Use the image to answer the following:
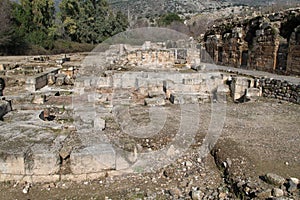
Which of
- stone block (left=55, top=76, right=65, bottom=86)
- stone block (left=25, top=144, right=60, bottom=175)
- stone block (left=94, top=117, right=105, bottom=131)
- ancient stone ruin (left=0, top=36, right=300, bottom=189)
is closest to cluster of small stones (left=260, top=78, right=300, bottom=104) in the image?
ancient stone ruin (left=0, top=36, right=300, bottom=189)

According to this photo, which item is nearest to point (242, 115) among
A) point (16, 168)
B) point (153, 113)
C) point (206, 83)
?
point (153, 113)

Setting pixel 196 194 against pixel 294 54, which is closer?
pixel 196 194

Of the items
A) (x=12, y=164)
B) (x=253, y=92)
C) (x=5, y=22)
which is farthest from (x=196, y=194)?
(x=5, y=22)

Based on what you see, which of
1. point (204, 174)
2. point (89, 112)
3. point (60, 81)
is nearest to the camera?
point (204, 174)

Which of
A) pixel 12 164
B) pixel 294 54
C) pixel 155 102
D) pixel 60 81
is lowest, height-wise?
pixel 12 164

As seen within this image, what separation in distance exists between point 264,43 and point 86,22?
3043cm

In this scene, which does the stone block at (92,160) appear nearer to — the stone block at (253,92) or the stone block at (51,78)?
the stone block at (253,92)

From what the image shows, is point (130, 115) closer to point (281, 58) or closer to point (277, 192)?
point (277, 192)

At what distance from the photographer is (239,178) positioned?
443 centimetres

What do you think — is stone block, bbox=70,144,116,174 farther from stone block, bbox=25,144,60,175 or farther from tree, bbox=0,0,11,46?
tree, bbox=0,0,11,46

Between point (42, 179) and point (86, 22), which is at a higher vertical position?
point (86, 22)

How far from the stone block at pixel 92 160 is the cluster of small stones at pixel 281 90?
7.23 metres

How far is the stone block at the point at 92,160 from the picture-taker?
14.8 ft

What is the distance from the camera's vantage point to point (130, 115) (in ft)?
24.0
